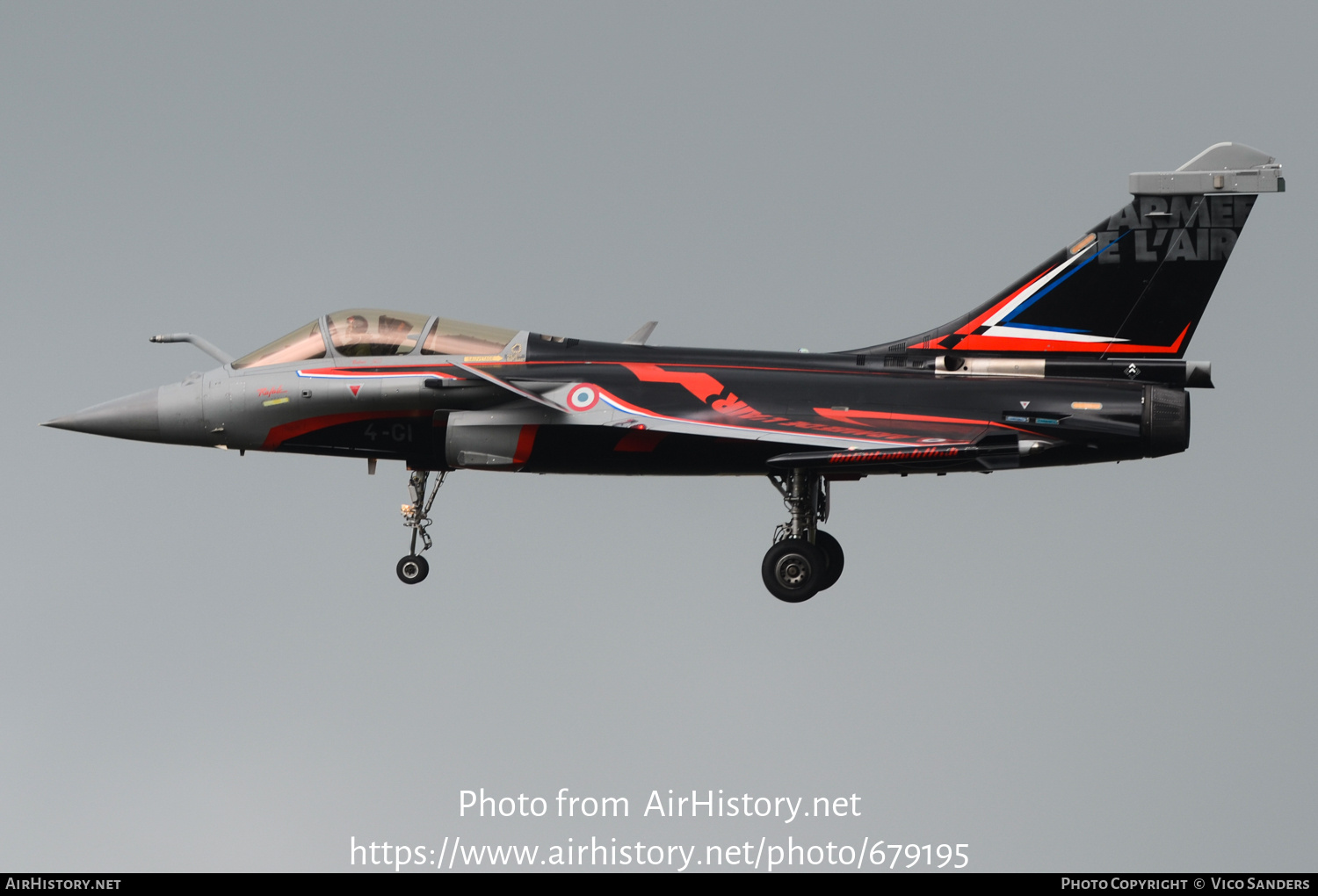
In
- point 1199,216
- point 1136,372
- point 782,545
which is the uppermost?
point 1199,216

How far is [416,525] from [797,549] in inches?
217

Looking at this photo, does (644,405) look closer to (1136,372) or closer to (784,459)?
(784,459)

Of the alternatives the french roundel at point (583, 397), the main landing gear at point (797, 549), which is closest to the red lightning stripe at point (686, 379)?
the french roundel at point (583, 397)

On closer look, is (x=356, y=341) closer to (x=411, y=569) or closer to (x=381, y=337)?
(x=381, y=337)

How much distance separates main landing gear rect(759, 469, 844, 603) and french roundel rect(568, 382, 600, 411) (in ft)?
8.97

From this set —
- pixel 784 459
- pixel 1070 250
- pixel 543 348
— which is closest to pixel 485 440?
pixel 543 348

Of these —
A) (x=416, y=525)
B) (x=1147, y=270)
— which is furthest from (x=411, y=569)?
(x=1147, y=270)

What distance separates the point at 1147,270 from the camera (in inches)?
1171

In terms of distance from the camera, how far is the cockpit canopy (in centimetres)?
3086

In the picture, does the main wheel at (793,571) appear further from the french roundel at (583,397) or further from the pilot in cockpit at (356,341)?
the pilot in cockpit at (356,341)

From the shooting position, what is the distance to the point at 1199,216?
29531 mm

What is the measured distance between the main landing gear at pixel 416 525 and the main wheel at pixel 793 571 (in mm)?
4919

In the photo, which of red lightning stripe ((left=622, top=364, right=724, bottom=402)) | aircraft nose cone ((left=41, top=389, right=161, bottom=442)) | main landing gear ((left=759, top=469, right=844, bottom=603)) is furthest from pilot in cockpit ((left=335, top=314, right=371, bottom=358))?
main landing gear ((left=759, top=469, right=844, bottom=603))

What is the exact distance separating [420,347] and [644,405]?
346 centimetres
